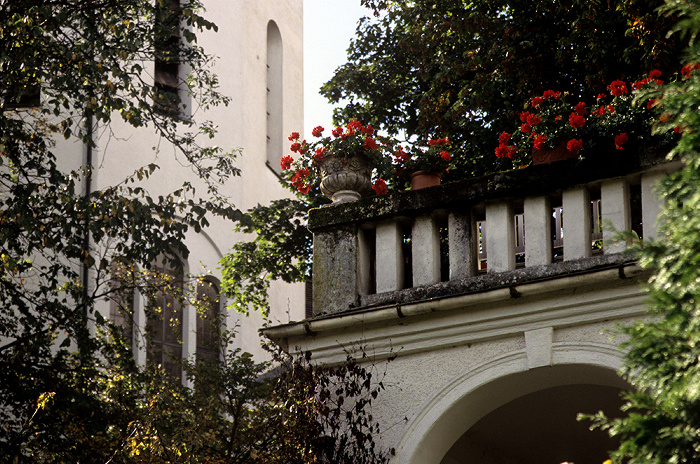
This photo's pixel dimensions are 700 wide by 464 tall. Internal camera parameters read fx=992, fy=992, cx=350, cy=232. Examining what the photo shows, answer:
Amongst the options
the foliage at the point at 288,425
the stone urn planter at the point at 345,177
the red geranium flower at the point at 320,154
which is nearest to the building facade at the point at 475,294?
the foliage at the point at 288,425

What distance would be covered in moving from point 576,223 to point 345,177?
197 centimetres

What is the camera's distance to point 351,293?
23.4 feet

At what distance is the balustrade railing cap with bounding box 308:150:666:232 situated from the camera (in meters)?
6.45

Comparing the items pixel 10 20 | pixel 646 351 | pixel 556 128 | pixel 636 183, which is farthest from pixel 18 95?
pixel 646 351

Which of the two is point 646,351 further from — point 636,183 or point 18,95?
point 18,95

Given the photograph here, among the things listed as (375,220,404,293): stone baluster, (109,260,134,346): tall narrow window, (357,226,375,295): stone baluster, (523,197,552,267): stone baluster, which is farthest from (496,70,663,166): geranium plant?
(109,260,134,346): tall narrow window

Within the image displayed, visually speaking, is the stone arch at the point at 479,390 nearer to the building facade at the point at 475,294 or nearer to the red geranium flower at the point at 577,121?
the building facade at the point at 475,294

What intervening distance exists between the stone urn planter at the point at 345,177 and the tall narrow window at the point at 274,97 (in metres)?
15.0

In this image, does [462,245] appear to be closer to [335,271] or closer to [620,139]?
[335,271]

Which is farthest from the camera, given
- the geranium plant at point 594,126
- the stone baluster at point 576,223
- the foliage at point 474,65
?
the foliage at point 474,65

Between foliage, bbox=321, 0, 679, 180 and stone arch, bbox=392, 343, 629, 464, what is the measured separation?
4.82m

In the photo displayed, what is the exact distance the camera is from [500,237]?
22.2 feet

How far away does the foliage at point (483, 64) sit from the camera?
1112 cm

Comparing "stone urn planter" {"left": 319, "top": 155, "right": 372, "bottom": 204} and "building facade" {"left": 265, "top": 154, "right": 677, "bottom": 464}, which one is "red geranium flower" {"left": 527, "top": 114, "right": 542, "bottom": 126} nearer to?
"building facade" {"left": 265, "top": 154, "right": 677, "bottom": 464}
